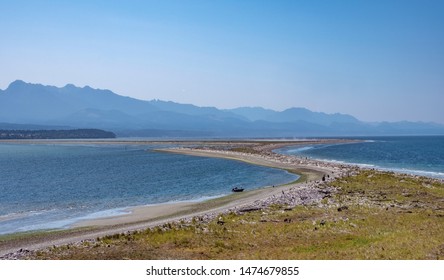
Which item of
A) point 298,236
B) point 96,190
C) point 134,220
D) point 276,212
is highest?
point 298,236

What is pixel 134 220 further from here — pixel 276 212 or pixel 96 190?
pixel 96 190

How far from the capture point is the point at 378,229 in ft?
90.1

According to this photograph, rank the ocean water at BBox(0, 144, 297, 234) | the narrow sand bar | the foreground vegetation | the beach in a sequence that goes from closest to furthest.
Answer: the foreground vegetation, the beach, the narrow sand bar, the ocean water at BBox(0, 144, 297, 234)

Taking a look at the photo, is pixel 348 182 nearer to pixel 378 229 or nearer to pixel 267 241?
pixel 378 229

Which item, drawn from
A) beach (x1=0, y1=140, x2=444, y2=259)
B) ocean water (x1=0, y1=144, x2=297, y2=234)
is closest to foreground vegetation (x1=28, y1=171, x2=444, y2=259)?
beach (x1=0, y1=140, x2=444, y2=259)

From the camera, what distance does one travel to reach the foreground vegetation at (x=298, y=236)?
22672 mm

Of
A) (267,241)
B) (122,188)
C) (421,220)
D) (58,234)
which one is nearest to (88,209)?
(58,234)

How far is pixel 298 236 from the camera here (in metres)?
26.5

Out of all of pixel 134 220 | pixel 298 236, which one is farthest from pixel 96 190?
pixel 298 236

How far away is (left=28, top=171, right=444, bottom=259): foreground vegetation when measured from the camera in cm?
2267

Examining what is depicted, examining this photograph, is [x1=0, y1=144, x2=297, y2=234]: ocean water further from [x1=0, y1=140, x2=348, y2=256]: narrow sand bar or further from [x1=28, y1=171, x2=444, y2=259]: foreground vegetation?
[x1=28, y1=171, x2=444, y2=259]: foreground vegetation

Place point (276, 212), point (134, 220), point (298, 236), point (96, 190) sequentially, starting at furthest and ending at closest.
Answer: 1. point (96, 190)
2. point (134, 220)
3. point (276, 212)
4. point (298, 236)

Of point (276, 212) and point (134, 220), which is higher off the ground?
point (276, 212)

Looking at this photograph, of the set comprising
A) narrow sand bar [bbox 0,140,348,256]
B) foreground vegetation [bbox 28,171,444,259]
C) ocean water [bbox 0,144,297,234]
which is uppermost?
foreground vegetation [bbox 28,171,444,259]
